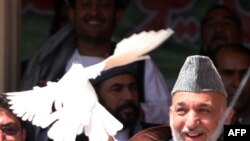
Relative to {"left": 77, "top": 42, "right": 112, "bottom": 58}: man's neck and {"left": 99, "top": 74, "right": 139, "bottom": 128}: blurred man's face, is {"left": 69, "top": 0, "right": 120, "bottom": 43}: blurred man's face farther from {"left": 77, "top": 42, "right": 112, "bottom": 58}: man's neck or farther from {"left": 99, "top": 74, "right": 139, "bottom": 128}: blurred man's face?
{"left": 99, "top": 74, "right": 139, "bottom": 128}: blurred man's face

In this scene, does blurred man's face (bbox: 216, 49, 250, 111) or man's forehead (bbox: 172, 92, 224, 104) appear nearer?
man's forehead (bbox: 172, 92, 224, 104)

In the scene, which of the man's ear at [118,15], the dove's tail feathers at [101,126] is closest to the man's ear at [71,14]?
the man's ear at [118,15]

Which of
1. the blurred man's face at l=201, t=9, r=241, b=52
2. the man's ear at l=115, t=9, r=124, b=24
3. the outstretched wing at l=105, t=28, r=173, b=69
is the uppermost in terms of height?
the man's ear at l=115, t=9, r=124, b=24

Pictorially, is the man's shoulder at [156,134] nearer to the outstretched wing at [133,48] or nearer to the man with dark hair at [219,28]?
the outstretched wing at [133,48]

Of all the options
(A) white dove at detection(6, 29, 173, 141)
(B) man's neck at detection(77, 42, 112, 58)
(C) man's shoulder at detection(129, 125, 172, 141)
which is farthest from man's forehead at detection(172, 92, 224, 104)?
(B) man's neck at detection(77, 42, 112, 58)

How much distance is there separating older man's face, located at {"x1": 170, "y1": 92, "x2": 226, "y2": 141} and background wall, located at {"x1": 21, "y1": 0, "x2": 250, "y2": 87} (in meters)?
0.60

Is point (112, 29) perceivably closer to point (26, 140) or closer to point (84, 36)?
point (84, 36)

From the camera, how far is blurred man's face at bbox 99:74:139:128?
10.7 ft

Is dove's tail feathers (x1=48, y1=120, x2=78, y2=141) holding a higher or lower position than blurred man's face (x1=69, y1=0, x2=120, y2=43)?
lower

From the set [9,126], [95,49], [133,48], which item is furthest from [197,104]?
[95,49]

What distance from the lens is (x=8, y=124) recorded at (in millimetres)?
3012

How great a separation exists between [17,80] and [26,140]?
428 mm

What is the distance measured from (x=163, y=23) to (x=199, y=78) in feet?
2.34

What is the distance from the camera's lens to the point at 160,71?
134 inches
